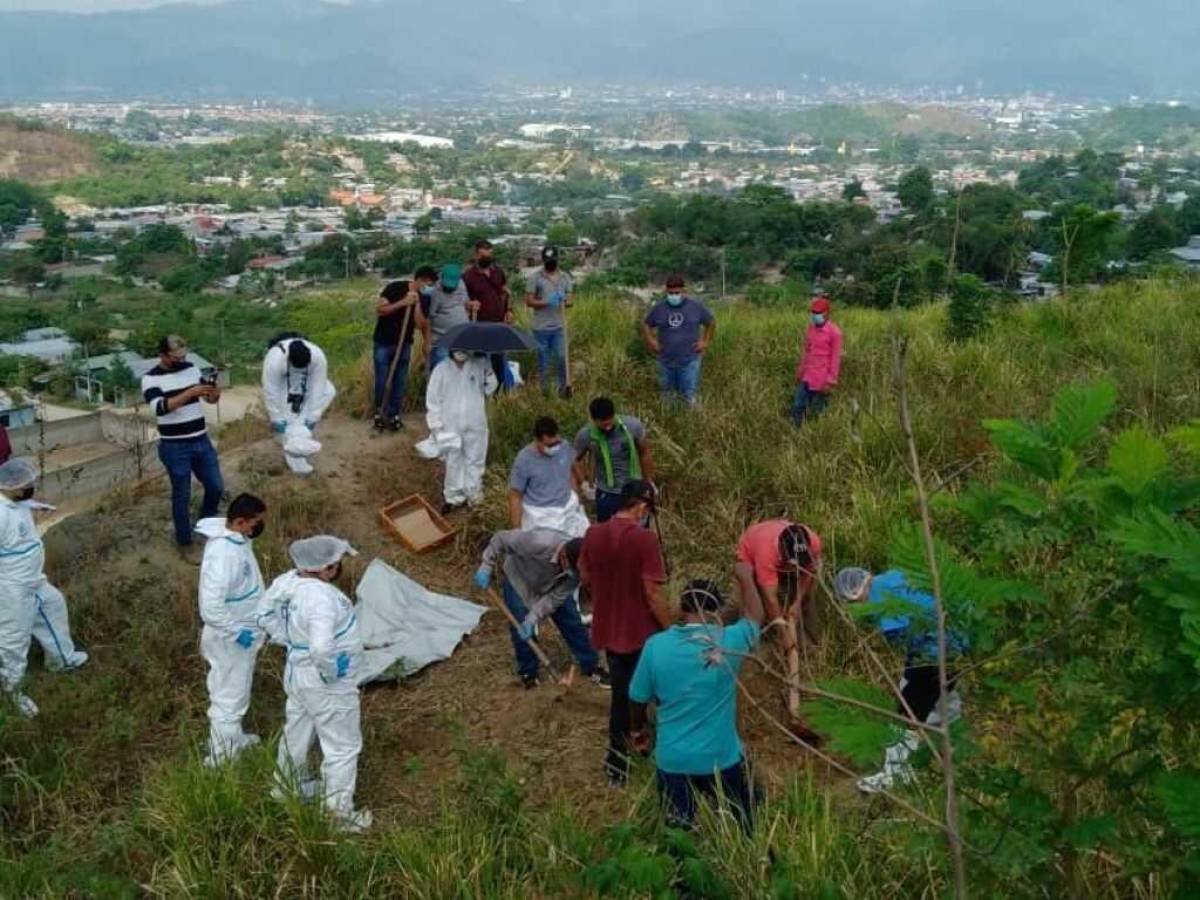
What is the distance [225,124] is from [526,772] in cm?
15357

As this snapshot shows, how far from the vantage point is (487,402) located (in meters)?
8.74

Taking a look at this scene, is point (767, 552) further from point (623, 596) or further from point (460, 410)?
point (460, 410)

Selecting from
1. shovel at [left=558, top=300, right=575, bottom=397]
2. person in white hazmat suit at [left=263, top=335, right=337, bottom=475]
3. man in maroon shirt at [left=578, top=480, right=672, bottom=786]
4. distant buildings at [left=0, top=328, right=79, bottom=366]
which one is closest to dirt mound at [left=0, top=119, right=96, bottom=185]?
distant buildings at [left=0, top=328, right=79, bottom=366]

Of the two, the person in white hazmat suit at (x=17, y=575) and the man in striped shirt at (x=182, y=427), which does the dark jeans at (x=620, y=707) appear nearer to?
the person in white hazmat suit at (x=17, y=575)

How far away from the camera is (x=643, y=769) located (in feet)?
15.4

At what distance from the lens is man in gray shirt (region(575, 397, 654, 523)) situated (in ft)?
21.0

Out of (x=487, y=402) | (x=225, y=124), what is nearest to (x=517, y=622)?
(x=487, y=402)

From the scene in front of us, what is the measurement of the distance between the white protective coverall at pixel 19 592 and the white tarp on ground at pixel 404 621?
1.72 metres

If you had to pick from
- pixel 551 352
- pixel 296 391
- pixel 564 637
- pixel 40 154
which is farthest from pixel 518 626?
pixel 40 154

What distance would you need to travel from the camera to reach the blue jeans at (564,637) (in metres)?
5.74

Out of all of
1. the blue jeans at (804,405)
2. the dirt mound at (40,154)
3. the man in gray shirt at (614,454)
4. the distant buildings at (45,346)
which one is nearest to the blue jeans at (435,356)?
the man in gray shirt at (614,454)

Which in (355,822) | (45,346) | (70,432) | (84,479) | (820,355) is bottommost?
(45,346)

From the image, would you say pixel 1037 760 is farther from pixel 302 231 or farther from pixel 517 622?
pixel 302 231

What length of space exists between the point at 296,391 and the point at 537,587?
298 centimetres
